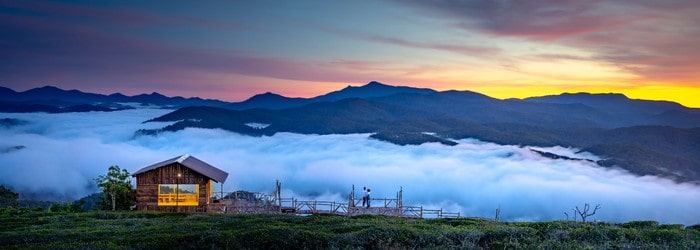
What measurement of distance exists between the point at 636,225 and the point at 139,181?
39.0 m

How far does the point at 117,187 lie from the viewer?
171ft

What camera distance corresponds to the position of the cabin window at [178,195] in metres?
51.6

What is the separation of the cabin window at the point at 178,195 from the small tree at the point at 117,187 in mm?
3411

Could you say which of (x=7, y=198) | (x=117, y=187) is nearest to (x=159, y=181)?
(x=117, y=187)

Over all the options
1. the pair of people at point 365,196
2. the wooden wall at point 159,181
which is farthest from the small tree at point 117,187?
the pair of people at point 365,196

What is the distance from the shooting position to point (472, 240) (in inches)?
874

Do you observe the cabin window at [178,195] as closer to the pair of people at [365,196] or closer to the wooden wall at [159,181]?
the wooden wall at [159,181]

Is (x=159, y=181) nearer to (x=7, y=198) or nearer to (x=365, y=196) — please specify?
(x=365, y=196)

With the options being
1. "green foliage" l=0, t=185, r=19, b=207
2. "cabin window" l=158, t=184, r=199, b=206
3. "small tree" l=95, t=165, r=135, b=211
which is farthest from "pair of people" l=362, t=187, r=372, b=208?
"green foliage" l=0, t=185, r=19, b=207

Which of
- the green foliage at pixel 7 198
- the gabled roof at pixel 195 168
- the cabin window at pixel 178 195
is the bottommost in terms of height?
the green foliage at pixel 7 198

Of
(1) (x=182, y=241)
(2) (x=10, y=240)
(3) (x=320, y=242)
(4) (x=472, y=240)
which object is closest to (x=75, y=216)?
(2) (x=10, y=240)

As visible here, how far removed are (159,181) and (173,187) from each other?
130 cm

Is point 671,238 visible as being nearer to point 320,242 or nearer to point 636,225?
point 636,225

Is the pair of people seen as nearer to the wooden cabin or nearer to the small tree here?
the wooden cabin
